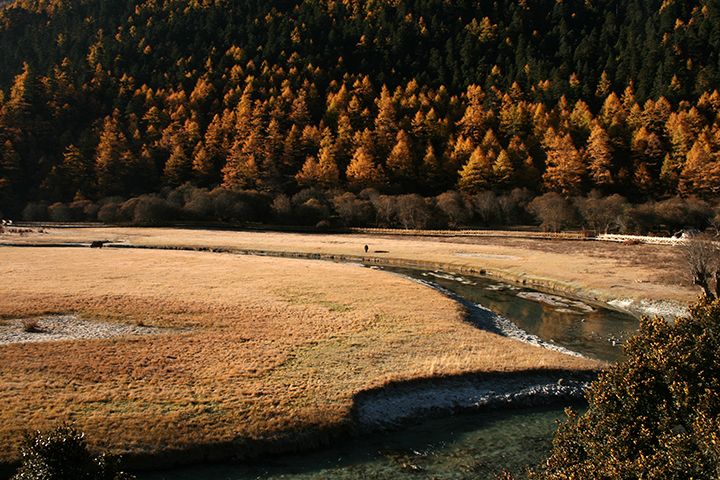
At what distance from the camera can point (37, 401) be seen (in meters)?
16.0

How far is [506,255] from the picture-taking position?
63125 mm

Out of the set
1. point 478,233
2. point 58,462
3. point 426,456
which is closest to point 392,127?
point 478,233

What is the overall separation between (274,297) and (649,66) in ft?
546

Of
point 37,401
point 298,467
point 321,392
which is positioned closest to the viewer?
point 298,467

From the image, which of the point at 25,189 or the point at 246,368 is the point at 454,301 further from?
the point at 25,189

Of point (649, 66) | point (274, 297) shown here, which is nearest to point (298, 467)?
point (274, 297)

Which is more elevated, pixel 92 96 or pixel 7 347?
pixel 92 96

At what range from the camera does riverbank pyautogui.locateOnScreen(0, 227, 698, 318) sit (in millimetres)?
38781

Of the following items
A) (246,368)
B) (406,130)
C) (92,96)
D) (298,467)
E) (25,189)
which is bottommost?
(298,467)

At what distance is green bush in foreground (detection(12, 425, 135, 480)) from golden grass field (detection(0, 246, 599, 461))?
7220mm

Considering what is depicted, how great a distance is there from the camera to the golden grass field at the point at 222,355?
15.5 meters

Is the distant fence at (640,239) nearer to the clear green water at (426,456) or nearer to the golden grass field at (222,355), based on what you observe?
the golden grass field at (222,355)

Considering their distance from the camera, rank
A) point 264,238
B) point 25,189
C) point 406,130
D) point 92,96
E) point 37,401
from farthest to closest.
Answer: point 92,96
point 406,130
point 25,189
point 264,238
point 37,401

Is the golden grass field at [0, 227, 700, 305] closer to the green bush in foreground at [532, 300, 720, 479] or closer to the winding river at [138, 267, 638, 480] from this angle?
the winding river at [138, 267, 638, 480]
